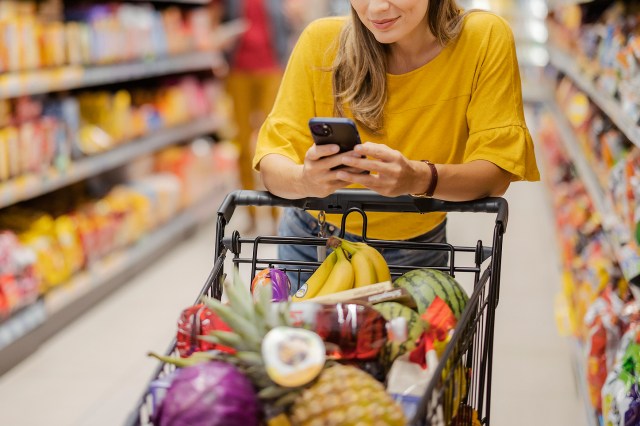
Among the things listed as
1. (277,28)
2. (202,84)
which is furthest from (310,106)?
(202,84)

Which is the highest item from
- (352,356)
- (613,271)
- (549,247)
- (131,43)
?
(131,43)

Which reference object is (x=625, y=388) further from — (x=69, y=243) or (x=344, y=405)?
(x=69, y=243)

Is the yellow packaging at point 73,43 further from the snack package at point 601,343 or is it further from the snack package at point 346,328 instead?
the snack package at point 346,328

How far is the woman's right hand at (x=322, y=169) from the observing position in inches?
49.9

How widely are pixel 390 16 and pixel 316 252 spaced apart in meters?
0.55

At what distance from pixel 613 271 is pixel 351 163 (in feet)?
6.26

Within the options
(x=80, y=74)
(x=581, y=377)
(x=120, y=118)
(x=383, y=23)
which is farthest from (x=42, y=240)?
(x=383, y=23)

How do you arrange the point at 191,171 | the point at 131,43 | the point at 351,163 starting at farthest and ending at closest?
the point at 191,171 < the point at 131,43 < the point at 351,163

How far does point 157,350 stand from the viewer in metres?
3.34

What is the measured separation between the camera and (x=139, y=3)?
5.20 m

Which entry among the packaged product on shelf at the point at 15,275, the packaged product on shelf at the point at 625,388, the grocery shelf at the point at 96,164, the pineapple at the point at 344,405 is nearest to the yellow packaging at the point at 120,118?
the grocery shelf at the point at 96,164

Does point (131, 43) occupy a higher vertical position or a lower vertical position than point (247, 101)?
higher

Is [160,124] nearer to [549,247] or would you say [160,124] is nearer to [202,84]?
[202,84]

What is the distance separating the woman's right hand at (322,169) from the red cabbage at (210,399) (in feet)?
1.32
